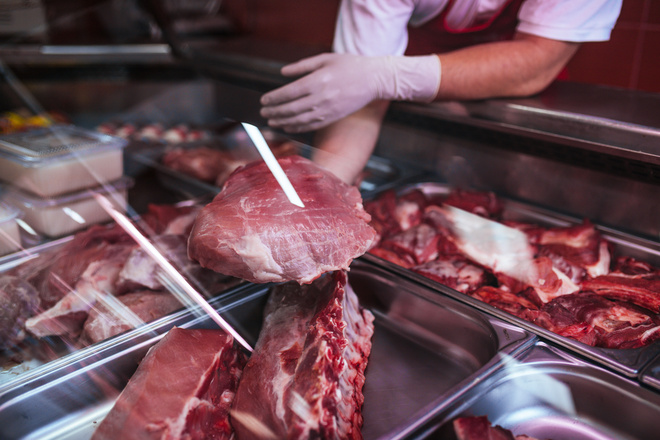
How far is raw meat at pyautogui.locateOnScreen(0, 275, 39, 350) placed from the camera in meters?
1.44

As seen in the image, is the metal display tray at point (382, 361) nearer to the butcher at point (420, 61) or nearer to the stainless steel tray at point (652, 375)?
the stainless steel tray at point (652, 375)

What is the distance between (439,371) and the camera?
1.52m

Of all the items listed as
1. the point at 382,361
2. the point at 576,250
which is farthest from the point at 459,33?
the point at 382,361

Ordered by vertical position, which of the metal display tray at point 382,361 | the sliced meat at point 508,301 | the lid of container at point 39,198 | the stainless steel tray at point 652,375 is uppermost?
the lid of container at point 39,198

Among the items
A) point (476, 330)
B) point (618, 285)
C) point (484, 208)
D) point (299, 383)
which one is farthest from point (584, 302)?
point (299, 383)

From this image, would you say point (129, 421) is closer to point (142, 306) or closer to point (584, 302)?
point (142, 306)

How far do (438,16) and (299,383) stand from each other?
6.12 ft

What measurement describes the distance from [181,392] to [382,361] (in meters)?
0.67

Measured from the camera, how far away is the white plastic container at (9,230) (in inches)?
68.2

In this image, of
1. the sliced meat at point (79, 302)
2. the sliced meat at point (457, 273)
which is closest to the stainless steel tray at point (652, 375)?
the sliced meat at point (457, 273)

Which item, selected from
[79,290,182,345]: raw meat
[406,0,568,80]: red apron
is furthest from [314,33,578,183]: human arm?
[79,290,182,345]: raw meat

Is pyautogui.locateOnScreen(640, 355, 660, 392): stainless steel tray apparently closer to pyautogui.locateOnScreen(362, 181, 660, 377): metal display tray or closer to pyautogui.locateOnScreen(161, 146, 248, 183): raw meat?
pyautogui.locateOnScreen(362, 181, 660, 377): metal display tray

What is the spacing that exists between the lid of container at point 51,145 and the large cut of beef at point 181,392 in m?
1.10

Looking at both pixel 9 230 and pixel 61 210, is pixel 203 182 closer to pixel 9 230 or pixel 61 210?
pixel 61 210
